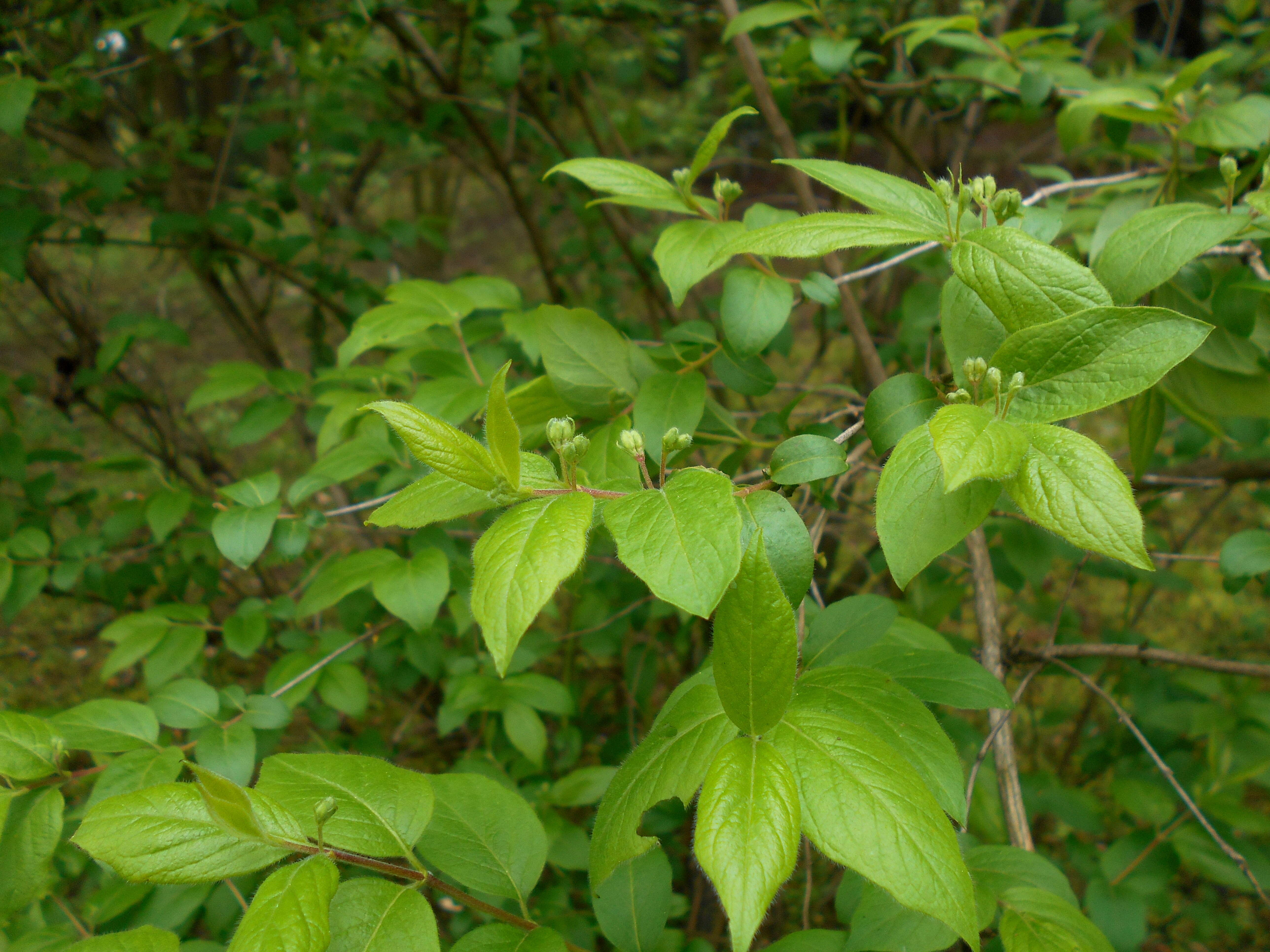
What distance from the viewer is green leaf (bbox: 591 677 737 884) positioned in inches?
30.7

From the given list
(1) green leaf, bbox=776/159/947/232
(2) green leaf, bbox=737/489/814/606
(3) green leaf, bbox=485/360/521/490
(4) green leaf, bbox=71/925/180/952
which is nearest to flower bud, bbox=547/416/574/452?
(3) green leaf, bbox=485/360/521/490

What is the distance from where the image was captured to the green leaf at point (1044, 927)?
918 mm

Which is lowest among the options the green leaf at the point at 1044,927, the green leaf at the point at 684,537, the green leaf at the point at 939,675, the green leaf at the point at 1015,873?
the green leaf at the point at 1015,873

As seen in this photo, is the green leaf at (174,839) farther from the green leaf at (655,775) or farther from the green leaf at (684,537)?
the green leaf at (684,537)

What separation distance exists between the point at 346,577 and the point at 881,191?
1.16m

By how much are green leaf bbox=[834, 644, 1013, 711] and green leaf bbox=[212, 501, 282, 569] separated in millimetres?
988

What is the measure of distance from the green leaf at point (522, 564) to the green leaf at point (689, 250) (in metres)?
0.38

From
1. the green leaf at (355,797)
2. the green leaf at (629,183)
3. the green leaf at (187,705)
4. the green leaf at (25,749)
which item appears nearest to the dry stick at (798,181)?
the green leaf at (629,183)

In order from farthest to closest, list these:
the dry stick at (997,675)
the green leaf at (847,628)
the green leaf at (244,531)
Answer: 1. the green leaf at (244,531)
2. the dry stick at (997,675)
3. the green leaf at (847,628)

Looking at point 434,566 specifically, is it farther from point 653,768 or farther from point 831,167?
point 831,167

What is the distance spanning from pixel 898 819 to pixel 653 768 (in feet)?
0.85

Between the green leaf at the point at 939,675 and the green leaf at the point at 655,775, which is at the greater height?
the green leaf at the point at 655,775

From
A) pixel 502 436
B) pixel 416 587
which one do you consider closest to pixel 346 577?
pixel 416 587

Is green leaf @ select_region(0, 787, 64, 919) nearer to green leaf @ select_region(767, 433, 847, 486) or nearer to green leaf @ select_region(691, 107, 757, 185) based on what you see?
green leaf @ select_region(691, 107, 757, 185)
